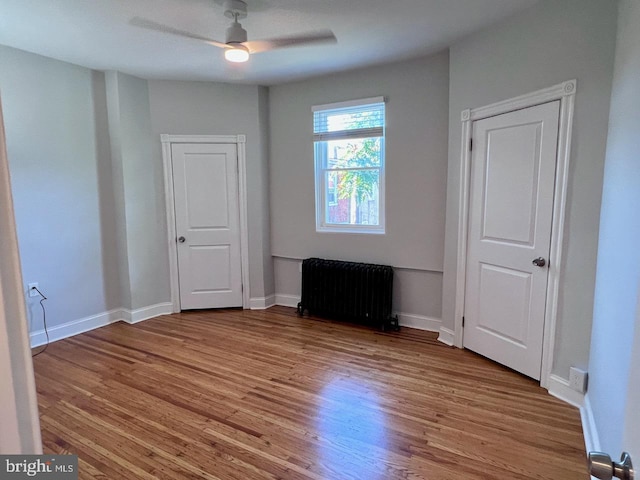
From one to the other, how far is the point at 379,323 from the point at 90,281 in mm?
3069

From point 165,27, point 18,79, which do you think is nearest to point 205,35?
point 165,27

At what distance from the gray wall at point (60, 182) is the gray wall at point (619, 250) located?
4.28m

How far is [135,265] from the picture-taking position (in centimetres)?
406

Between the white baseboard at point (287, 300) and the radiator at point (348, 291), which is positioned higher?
the radiator at point (348, 291)

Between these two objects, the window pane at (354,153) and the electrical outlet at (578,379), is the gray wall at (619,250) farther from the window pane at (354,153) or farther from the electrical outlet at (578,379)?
the window pane at (354,153)

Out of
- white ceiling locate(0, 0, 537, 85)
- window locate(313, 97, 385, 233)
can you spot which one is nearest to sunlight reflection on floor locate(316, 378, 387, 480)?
window locate(313, 97, 385, 233)

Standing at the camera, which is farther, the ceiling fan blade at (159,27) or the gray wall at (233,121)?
the gray wall at (233,121)

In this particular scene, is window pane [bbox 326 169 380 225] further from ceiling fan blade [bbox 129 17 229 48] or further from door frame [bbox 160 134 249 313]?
ceiling fan blade [bbox 129 17 229 48]

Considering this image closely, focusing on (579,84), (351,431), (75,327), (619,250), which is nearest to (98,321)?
(75,327)

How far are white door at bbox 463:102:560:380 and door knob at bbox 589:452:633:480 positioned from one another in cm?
207

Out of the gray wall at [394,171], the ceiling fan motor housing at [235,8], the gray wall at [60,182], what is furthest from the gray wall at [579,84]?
the gray wall at [60,182]

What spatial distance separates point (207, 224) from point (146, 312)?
1204mm

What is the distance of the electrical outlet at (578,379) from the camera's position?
234 centimetres

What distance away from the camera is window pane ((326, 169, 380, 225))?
394 centimetres
